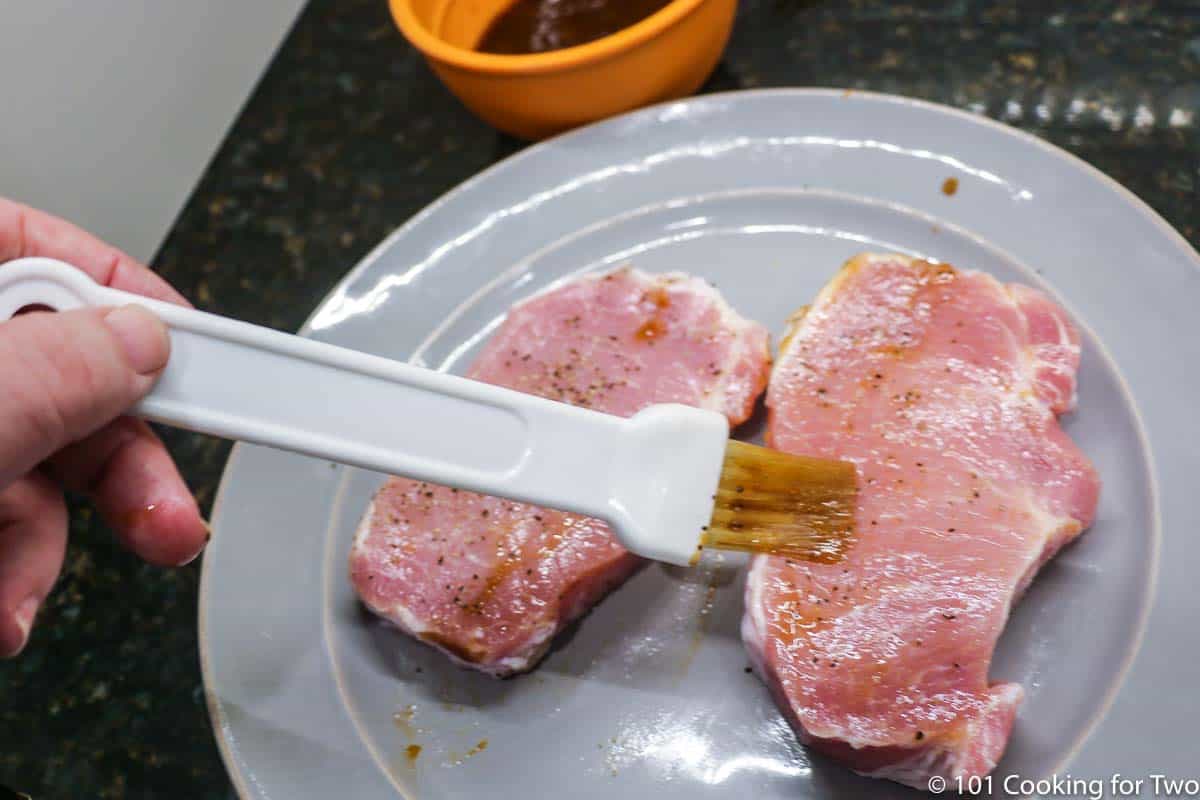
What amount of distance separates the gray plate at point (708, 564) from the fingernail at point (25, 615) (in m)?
A: 0.26

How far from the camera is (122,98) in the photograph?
6.71 feet

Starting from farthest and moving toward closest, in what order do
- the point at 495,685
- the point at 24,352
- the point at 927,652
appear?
the point at 495,685 < the point at 927,652 < the point at 24,352

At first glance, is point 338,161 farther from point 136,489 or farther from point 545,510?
point 545,510

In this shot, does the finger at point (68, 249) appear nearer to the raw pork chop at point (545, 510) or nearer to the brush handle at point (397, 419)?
the brush handle at point (397, 419)

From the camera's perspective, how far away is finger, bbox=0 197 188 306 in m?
1.45

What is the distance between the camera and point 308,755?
1.44m

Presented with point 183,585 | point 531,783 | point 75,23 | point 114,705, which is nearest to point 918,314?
point 531,783

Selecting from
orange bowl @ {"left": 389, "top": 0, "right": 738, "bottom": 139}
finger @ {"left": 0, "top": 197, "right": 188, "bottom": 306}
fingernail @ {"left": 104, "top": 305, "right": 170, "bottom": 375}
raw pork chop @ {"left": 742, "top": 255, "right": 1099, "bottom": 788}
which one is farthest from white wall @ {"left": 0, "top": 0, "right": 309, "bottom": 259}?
raw pork chop @ {"left": 742, "top": 255, "right": 1099, "bottom": 788}

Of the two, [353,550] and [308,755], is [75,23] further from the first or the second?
[308,755]

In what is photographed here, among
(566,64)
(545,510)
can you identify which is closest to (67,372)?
(545,510)

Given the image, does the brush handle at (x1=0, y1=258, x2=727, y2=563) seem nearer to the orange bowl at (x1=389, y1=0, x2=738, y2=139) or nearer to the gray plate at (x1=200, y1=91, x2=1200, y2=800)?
the gray plate at (x1=200, y1=91, x2=1200, y2=800)

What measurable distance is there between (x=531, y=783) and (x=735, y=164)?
49.3 inches

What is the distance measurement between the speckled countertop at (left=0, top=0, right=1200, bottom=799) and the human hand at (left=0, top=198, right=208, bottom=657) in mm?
312

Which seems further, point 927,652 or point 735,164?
point 735,164
